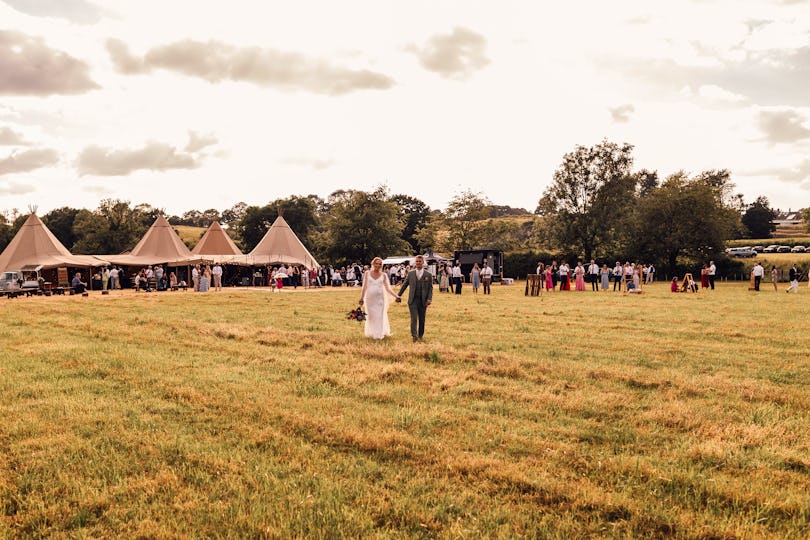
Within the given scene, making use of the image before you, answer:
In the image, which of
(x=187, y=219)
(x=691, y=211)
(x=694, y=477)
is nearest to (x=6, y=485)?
(x=694, y=477)

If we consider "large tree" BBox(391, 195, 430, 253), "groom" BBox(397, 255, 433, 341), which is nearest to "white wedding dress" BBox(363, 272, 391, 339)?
"groom" BBox(397, 255, 433, 341)

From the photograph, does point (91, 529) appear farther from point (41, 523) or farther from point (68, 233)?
point (68, 233)

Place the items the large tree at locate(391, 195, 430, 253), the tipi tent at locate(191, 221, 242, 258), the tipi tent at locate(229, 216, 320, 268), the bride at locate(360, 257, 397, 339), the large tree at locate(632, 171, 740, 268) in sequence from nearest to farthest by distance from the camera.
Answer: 1. the bride at locate(360, 257, 397, 339)
2. the tipi tent at locate(229, 216, 320, 268)
3. the tipi tent at locate(191, 221, 242, 258)
4. the large tree at locate(632, 171, 740, 268)
5. the large tree at locate(391, 195, 430, 253)

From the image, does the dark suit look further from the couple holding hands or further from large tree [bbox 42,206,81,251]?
large tree [bbox 42,206,81,251]

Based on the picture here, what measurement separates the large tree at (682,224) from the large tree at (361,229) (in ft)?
83.2

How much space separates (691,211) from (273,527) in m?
55.1

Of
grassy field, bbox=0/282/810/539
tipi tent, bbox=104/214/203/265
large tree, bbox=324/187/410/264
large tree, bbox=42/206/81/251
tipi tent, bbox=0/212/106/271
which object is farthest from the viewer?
large tree, bbox=42/206/81/251

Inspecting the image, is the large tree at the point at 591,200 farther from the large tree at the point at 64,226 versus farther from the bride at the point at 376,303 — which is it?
the large tree at the point at 64,226

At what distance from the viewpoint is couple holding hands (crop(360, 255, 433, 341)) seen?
11248 mm

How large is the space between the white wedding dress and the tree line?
133 ft

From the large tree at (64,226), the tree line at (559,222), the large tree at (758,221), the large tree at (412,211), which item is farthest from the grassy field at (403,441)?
the large tree at (758,221)

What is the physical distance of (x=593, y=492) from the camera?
3.84 metres

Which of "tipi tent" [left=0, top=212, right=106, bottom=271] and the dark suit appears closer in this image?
the dark suit

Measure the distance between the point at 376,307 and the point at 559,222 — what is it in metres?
49.0
